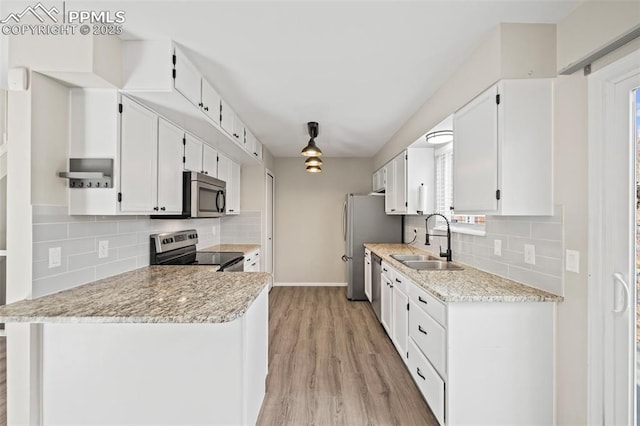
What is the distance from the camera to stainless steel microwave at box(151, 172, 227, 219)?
2680mm

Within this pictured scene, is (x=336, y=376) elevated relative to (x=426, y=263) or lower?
lower

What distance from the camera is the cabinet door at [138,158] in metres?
1.94

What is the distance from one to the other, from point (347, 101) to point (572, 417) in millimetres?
2781

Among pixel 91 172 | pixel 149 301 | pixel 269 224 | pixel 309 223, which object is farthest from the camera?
pixel 309 223

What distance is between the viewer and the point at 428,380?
1.96 metres

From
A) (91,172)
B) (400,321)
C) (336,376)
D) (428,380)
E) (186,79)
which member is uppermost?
(186,79)

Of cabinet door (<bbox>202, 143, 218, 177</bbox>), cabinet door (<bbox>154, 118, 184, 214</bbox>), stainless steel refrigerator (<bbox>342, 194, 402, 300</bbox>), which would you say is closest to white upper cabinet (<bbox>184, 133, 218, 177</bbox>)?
cabinet door (<bbox>202, 143, 218, 177</bbox>)

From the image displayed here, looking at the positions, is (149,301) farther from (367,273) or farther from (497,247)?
(367,273)

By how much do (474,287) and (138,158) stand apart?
2369 mm

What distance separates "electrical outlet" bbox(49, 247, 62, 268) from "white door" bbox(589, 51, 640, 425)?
9.48 ft

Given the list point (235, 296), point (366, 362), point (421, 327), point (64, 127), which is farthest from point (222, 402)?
point (64, 127)

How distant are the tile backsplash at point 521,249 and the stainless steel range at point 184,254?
7.14 feet

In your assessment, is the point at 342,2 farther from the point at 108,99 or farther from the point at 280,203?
the point at 280,203

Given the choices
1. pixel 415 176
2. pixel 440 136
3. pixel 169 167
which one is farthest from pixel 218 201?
pixel 440 136
